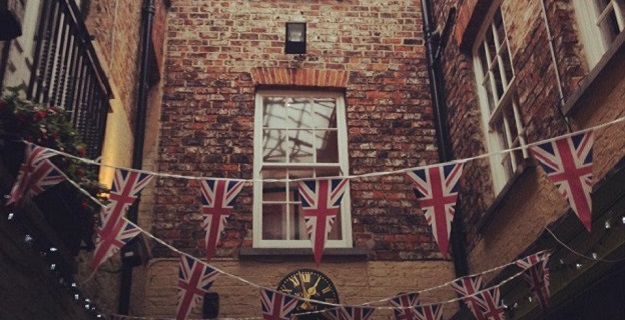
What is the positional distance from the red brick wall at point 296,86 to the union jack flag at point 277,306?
1.80 m

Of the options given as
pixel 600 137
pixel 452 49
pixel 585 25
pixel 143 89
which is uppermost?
pixel 452 49

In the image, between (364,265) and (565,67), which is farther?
(364,265)

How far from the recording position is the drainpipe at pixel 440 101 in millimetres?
6855

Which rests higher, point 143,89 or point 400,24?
point 400,24

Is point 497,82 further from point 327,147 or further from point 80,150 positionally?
point 80,150

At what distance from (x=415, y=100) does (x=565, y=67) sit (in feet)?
10.4

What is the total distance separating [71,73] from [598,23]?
11.6 ft

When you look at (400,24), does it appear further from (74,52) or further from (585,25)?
(74,52)

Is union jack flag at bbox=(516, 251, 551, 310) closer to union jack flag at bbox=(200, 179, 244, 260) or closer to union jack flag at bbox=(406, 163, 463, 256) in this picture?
union jack flag at bbox=(406, 163, 463, 256)

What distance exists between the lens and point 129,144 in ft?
22.2

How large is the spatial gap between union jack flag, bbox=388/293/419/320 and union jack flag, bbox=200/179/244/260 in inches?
75.4

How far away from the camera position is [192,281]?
470cm

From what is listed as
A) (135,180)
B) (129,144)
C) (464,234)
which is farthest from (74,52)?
(464,234)

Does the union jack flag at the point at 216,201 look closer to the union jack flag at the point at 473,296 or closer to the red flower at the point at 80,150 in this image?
the red flower at the point at 80,150
